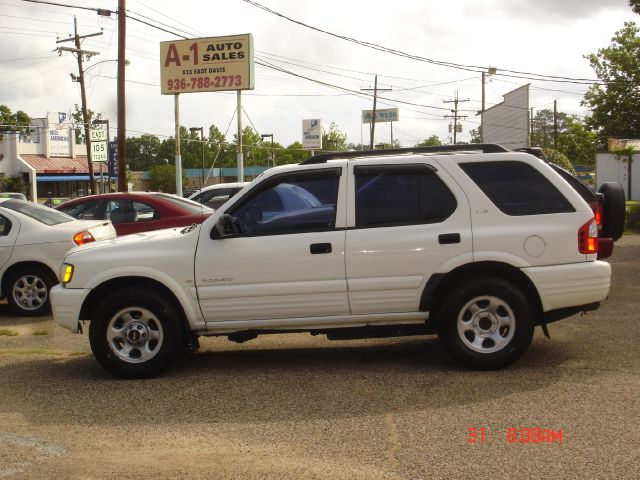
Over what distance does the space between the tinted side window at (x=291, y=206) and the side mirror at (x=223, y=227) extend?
8 centimetres

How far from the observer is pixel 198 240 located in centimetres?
609

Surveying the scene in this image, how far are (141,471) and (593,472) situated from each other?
2.57 m

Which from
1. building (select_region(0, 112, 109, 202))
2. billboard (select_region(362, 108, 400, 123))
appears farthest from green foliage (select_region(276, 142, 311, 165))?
building (select_region(0, 112, 109, 202))

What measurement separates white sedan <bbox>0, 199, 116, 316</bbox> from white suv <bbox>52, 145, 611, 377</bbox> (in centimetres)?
355

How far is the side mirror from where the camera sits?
596cm

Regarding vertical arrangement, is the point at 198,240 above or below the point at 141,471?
above

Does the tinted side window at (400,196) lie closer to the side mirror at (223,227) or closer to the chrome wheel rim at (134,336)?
the side mirror at (223,227)

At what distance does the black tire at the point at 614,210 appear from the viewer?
6980 millimetres

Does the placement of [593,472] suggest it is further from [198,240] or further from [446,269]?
[198,240]

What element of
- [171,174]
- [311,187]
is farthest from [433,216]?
[171,174]

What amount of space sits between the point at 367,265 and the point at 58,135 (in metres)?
59.3

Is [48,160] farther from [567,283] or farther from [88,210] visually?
[567,283]

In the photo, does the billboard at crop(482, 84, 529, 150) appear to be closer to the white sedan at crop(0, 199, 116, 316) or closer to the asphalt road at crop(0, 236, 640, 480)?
the white sedan at crop(0, 199, 116, 316)

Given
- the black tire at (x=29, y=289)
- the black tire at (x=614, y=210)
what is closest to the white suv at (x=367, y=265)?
the black tire at (x=614, y=210)
